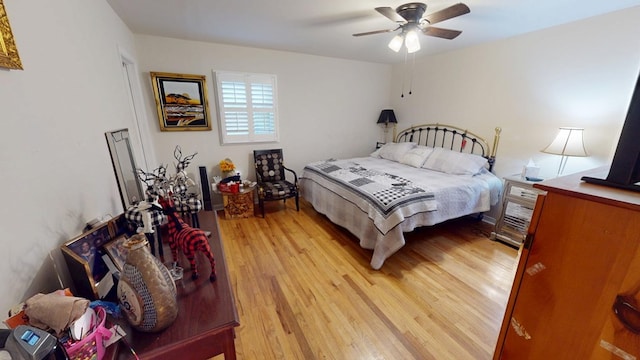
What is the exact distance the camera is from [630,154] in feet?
2.17

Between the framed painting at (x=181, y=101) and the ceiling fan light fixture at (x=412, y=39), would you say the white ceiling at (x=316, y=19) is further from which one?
the framed painting at (x=181, y=101)

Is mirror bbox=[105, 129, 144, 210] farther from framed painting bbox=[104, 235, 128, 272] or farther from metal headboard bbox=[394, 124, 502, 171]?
metal headboard bbox=[394, 124, 502, 171]

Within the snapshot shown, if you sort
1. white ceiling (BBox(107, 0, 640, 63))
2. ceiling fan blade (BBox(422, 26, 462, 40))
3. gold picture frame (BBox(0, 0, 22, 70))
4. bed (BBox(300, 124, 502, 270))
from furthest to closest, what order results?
1. bed (BBox(300, 124, 502, 270))
2. ceiling fan blade (BBox(422, 26, 462, 40))
3. white ceiling (BBox(107, 0, 640, 63))
4. gold picture frame (BBox(0, 0, 22, 70))

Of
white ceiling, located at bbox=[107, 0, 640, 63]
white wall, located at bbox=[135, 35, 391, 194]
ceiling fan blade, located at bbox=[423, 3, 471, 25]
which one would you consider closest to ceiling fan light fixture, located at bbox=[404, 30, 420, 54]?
ceiling fan blade, located at bbox=[423, 3, 471, 25]

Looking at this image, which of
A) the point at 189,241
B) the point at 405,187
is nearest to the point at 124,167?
the point at 189,241

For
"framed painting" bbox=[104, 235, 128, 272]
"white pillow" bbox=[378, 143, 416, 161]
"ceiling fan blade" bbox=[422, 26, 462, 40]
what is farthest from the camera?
"white pillow" bbox=[378, 143, 416, 161]

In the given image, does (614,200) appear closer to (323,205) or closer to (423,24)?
(423,24)

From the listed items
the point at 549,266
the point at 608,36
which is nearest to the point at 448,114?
the point at 608,36

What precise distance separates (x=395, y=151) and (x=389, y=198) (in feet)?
6.16

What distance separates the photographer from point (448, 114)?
364cm

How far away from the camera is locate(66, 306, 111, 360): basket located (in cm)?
60

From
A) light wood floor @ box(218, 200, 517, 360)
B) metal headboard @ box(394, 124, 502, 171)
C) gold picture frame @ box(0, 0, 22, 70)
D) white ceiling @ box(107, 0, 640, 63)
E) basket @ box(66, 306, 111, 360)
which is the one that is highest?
white ceiling @ box(107, 0, 640, 63)

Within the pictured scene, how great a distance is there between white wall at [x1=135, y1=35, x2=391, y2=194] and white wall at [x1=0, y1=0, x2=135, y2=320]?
1697 millimetres

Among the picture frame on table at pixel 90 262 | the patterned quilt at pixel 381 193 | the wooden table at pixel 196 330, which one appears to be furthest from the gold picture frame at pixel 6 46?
the patterned quilt at pixel 381 193
